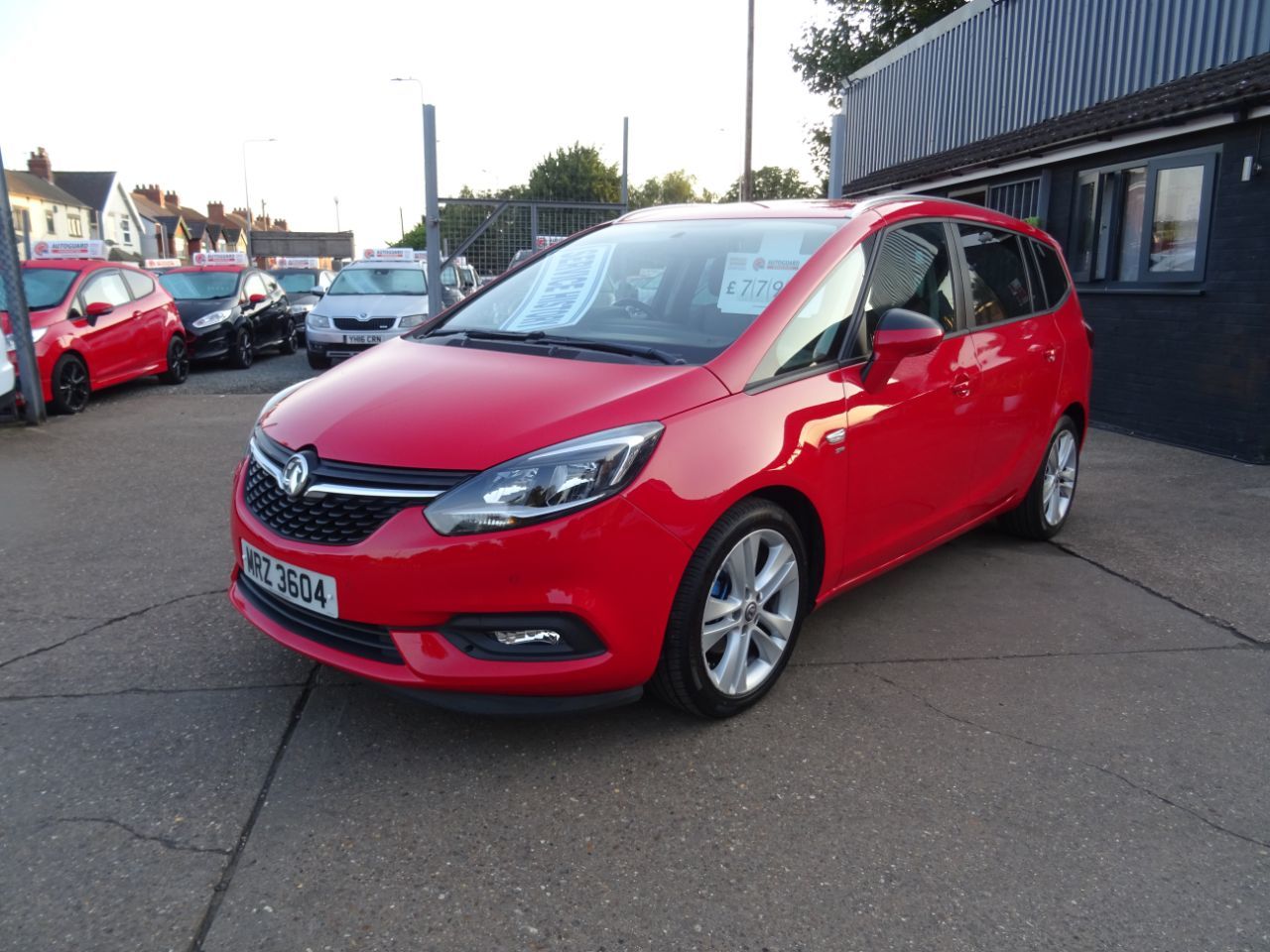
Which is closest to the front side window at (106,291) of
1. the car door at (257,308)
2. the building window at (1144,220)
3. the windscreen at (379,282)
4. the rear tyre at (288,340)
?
the windscreen at (379,282)

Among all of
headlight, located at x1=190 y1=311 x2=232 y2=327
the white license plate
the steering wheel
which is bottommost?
the white license plate

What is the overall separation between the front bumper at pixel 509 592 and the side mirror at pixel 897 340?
1.18 meters

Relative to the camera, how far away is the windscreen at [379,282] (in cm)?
1428

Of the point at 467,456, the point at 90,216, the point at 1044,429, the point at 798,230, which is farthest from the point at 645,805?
the point at 90,216

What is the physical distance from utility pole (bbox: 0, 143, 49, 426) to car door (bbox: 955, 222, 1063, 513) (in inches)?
321

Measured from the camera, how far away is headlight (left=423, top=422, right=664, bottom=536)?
274 cm

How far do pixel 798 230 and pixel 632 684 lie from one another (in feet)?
6.35

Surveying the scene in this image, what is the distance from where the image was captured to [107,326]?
10.9 meters

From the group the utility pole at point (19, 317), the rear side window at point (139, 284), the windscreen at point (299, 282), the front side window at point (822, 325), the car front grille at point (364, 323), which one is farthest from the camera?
the windscreen at point (299, 282)

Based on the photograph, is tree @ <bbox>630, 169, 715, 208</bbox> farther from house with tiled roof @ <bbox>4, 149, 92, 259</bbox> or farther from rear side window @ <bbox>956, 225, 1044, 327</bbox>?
rear side window @ <bbox>956, 225, 1044, 327</bbox>

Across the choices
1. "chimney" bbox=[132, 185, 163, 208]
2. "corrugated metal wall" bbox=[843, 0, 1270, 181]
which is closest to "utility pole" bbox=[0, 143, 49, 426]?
"corrugated metal wall" bbox=[843, 0, 1270, 181]

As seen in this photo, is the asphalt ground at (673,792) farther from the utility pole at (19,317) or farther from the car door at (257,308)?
the car door at (257,308)

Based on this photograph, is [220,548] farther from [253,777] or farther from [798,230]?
[798,230]

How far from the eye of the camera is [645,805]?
282cm
